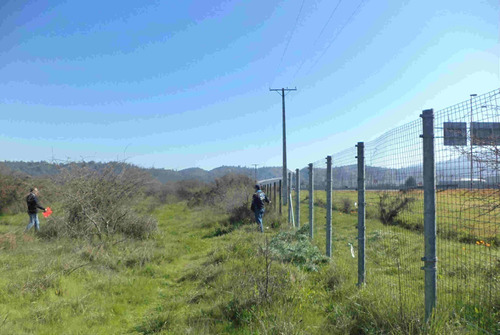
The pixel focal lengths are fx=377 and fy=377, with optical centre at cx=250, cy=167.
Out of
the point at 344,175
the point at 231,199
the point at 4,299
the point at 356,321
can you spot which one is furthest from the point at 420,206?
the point at 231,199

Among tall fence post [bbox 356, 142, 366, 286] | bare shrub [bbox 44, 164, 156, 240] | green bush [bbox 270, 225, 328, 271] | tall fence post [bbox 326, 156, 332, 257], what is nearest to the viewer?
tall fence post [bbox 356, 142, 366, 286]

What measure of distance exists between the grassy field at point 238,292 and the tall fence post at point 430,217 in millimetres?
150

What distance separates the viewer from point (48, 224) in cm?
1189

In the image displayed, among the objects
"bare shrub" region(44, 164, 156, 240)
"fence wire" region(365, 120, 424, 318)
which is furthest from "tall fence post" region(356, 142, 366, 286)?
"bare shrub" region(44, 164, 156, 240)

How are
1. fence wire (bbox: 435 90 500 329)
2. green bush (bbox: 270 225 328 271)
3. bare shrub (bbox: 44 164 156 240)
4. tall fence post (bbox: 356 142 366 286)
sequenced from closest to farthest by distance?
fence wire (bbox: 435 90 500 329), tall fence post (bbox: 356 142 366 286), green bush (bbox: 270 225 328 271), bare shrub (bbox: 44 164 156 240)

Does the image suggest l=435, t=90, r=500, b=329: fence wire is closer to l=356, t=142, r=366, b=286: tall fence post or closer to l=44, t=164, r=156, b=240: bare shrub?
l=356, t=142, r=366, b=286: tall fence post

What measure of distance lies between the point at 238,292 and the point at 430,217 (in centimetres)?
260

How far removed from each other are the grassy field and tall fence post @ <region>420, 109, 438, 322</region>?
15 centimetres

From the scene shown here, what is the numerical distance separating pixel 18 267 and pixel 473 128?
8.19 m

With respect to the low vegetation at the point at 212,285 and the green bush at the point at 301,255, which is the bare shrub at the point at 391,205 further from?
Answer: the green bush at the point at 301,255

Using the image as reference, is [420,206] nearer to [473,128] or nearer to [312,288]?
[473,128]

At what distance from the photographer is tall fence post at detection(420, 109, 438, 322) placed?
3432 mm

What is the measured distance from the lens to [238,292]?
193 inches

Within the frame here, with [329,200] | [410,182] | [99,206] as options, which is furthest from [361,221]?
[99,206]
